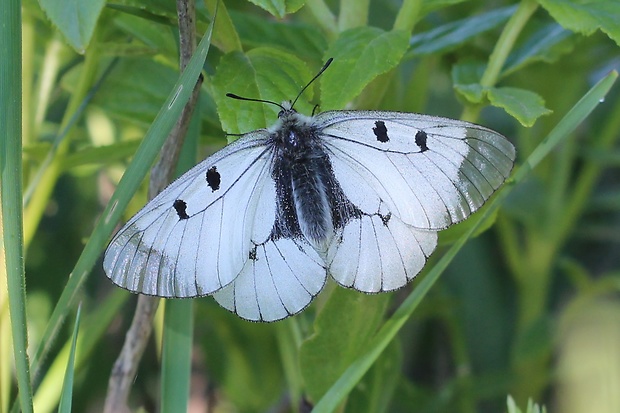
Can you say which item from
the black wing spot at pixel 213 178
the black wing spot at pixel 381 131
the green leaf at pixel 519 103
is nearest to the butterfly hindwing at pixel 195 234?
the black wing spot at pixel 213 178

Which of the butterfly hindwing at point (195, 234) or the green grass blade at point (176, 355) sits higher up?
the butterfly hindwing at point (195, 234)

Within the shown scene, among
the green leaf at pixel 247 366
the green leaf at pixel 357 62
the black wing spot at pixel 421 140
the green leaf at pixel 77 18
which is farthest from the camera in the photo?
the green leaf at pixel 247 366

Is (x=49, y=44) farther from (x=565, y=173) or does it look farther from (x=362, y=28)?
(x=565, y=173)

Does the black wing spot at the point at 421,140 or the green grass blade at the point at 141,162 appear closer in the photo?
the green grass blade at the point at 141,162

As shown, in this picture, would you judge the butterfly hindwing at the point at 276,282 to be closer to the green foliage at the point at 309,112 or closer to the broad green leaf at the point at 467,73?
the green foliage at the point at 309,112

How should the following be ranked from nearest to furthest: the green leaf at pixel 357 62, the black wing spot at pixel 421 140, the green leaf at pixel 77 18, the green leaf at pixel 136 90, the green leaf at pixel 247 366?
the green leaf at pixel 77 18
the green leaf at pixel 357 62
the black wing spot at pixel 421 140
the green leaf at pixel 136 90
the green leaf at pixel 247 366

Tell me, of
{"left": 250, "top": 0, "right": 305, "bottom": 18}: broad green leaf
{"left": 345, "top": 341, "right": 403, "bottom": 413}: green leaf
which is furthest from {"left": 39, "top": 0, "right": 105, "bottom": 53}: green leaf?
{"left": 345, "top": 341, "right": 403, "bottom": 413}: green leaf

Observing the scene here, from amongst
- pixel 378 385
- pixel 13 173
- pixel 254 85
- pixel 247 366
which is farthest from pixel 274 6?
pixel 247 366

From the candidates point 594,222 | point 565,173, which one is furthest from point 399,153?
point 594,222
